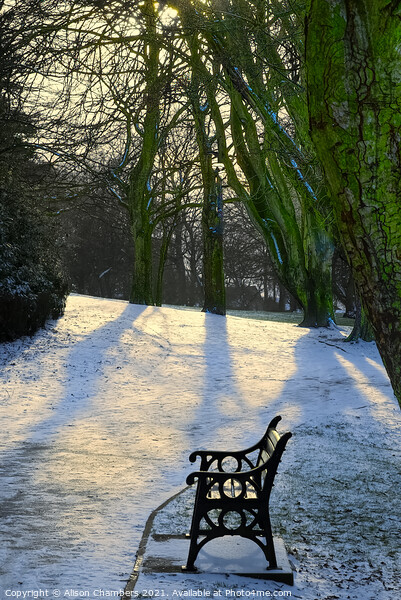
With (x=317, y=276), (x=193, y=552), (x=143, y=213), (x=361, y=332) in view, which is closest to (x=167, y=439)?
(x=193, y=552)

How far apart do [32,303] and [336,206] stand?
32.1 feet

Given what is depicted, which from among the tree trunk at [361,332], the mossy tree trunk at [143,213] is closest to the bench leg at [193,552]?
the tree trunk at [361,332]

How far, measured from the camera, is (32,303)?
1316cm

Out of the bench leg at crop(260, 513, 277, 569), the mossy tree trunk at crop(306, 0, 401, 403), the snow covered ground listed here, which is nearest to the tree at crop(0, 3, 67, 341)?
the snow covered ground

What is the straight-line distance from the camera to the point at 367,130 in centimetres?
419

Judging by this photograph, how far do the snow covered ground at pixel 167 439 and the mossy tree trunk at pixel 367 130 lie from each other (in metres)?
1.93

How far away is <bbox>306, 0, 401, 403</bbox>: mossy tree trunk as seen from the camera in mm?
4145

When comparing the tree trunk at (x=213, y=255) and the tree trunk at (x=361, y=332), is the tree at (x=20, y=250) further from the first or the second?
the tree trunk at (x=361, y=332)

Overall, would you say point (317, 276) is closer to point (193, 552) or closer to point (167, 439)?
point (167, 439)

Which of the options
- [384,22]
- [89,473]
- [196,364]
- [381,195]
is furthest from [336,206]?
[196,364]

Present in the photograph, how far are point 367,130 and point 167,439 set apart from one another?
5.60 m

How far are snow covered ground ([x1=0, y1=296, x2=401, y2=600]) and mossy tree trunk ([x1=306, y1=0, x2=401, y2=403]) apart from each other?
193 centimetres

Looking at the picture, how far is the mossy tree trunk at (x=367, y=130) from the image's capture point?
13.6 feet

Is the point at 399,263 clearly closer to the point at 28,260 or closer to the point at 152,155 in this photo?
the point at 28,260
